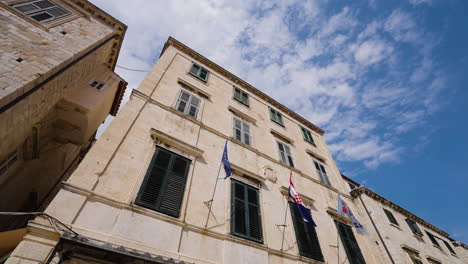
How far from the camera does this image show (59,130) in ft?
29.6

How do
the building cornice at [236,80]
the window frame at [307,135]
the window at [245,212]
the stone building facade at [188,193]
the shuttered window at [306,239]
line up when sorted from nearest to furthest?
the stone building facade at [188,193] < the window at [245,212] < the shuttered window at [306,239] < the building cornice at [236,80] < the window frame at [307,135]

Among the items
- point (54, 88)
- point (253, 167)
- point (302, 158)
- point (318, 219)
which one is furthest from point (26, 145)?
point (302, 158)

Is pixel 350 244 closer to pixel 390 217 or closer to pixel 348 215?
pixel 348 215

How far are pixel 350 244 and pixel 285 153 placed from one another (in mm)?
4730

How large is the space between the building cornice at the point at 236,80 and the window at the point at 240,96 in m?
0.78

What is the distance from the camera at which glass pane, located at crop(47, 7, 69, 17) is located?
27.4 feet

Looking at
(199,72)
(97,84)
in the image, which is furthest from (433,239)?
(97,84)

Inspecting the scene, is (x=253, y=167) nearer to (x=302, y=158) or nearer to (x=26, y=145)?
(x=302, y=158)

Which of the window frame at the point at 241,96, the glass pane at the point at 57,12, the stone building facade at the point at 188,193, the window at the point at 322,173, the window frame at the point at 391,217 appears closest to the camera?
the stone building facade at the point at 188,193

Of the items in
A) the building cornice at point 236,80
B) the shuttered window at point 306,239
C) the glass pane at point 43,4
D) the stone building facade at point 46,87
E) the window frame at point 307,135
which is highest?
the building cornice at point 236,80

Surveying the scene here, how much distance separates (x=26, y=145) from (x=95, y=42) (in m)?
4.65

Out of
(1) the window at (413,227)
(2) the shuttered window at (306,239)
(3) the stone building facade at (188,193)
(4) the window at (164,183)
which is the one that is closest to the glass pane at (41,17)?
(3) the stone building facade at (188,193)

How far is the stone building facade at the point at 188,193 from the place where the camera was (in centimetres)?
450

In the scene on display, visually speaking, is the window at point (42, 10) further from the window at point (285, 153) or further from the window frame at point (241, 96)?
the window at point (285, 153)
